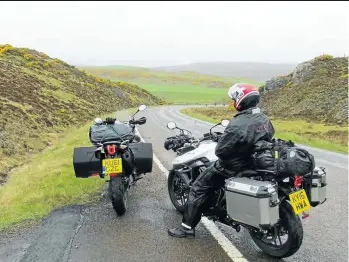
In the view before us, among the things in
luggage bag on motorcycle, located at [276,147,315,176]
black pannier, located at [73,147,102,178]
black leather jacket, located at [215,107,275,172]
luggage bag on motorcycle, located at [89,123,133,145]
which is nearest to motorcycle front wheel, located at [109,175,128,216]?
black pannier, located at [73,147,102,178]

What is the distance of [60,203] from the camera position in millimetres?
7039

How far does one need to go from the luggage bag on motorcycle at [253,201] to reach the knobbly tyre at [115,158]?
2.24 metres

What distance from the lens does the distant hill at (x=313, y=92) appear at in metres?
33.2

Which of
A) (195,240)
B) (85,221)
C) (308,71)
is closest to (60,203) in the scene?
(85,221)

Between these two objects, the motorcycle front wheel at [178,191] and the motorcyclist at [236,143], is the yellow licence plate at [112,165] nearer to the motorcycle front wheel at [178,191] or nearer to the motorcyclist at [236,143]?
the motorcycle front wheel at [178,191]

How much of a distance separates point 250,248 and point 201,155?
140 cm

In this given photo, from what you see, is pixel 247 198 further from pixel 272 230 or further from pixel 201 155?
pixel 201 155

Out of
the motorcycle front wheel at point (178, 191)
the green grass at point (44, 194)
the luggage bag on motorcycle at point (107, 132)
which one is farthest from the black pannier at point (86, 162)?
the motorcycle front wheel at point (178, 191)

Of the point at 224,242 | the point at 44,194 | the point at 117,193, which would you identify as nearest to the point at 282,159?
the point at 224,242

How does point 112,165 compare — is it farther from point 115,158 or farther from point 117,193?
point 117,193

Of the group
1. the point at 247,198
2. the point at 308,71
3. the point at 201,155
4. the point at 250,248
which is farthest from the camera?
the point at 308,71

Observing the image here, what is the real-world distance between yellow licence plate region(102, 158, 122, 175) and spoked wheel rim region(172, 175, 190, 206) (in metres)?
0.93

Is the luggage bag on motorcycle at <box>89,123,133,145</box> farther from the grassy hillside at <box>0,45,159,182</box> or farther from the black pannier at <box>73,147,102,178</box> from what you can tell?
the grassy hillside at <box>0,45,159,182</box>

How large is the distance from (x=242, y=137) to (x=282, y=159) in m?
0.50
